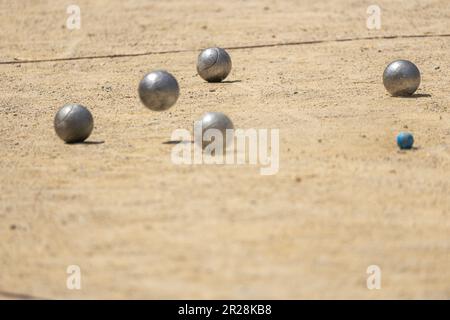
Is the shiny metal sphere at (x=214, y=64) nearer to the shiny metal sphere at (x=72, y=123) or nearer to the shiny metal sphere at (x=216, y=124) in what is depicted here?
the shiny metal sphere at (x=72, y=123)

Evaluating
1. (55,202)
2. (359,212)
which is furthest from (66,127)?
(359,212)

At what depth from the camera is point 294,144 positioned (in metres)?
12.1

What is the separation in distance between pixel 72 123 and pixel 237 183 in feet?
11.2

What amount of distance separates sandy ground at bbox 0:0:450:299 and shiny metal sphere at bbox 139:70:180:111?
0.53 metres

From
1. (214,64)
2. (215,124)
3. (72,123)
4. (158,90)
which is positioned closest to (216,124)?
(215,124)

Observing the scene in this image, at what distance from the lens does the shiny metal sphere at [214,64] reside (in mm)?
16656

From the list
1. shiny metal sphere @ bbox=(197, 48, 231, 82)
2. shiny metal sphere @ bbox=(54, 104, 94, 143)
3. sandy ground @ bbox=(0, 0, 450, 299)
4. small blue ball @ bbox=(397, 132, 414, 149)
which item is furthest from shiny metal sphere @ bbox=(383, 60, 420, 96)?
shiny metal sphere @ bbox=(54, 104, 94, 143)

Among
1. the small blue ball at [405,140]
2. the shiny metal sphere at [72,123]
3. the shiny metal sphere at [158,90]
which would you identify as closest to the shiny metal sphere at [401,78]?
the small blue ball at [405,140]

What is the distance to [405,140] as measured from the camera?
11.8 meters

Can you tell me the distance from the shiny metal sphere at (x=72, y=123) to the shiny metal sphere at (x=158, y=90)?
904 millimetres

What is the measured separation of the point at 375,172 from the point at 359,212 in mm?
1550

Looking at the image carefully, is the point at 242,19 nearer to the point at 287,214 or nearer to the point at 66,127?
the point at 66,127

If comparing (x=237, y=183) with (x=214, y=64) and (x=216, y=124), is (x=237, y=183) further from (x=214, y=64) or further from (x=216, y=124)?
(x=214, y=64)

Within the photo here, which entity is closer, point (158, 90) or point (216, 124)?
point (216, 124)
